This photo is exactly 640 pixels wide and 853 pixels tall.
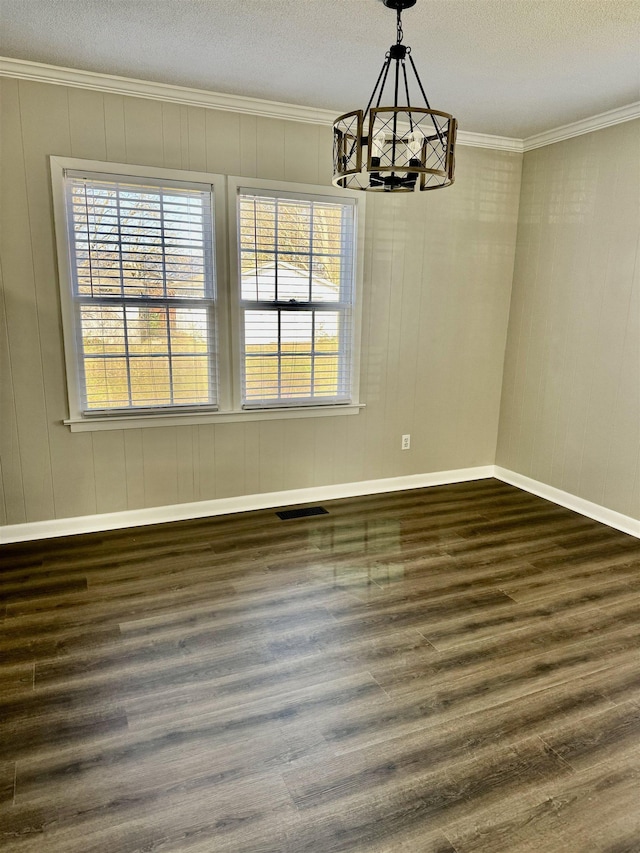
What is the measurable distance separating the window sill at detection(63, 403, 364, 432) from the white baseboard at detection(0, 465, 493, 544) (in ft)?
1.86

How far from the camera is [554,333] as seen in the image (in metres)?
4.18

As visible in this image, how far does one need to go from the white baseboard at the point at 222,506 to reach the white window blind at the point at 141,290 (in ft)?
2.34

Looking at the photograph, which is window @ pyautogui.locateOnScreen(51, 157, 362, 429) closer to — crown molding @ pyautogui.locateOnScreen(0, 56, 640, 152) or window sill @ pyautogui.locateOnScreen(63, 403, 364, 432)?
window sill @ pyautogui.locateOnScreen(63, 403, 364, 432)

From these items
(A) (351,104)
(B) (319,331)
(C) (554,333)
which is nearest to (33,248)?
(B) (319,331)

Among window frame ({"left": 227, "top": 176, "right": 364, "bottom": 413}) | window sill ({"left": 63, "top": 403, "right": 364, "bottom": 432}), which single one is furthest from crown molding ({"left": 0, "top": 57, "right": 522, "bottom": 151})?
window sill ({"left": 63, "top": 403, "right": 364, "bottom": 432})

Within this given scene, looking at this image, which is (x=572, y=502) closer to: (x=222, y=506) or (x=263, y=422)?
(x=263, y=422)

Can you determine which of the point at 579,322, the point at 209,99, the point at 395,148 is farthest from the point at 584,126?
the point at 395,148

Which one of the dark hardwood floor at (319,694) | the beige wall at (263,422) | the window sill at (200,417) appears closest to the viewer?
the dark hardwood floor at (319,694)

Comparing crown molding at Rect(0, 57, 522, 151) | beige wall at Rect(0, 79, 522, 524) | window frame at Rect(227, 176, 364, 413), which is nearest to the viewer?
crown molding at Rect(0, 57, 522, 151)

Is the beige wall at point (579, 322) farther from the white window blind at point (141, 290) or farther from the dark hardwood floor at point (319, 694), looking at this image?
the white window blind at point (141, 290)

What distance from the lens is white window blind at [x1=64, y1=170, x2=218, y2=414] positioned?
10.7 feet

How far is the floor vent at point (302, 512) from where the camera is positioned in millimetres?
3898

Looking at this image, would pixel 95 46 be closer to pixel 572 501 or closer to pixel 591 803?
pixel 591 803

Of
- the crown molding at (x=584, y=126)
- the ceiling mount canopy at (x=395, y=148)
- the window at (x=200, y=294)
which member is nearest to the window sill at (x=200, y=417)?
the window at (x=200, y=294)
